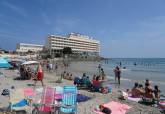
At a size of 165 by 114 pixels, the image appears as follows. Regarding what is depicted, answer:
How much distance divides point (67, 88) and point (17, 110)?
5.98 feet

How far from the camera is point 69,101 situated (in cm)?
774

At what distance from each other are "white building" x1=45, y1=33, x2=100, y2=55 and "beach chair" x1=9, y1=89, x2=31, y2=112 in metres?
108

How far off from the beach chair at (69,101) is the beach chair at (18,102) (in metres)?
1.35

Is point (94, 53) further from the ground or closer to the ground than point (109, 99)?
further from the ground

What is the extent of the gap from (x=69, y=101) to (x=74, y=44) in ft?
399

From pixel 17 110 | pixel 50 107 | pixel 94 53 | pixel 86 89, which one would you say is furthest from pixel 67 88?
pixel 94 53

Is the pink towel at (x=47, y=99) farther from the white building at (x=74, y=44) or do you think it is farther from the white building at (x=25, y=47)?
the white building at (x=25, y=47)

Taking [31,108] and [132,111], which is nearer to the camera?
[31,108]

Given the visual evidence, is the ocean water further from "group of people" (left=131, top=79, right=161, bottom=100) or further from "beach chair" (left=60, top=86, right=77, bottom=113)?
"beach chair" (left=60, top=86, right=77, bottom=113)

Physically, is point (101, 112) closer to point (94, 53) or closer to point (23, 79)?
point (23, 79)

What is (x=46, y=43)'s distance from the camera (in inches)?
4840

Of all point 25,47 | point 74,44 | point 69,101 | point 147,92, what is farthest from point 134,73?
point 25,47

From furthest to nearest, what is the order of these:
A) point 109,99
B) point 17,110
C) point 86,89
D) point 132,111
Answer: point 86,89
point 109,99
point 132,111
point 17,110

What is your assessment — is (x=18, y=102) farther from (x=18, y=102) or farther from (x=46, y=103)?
(x=46, y=103)
